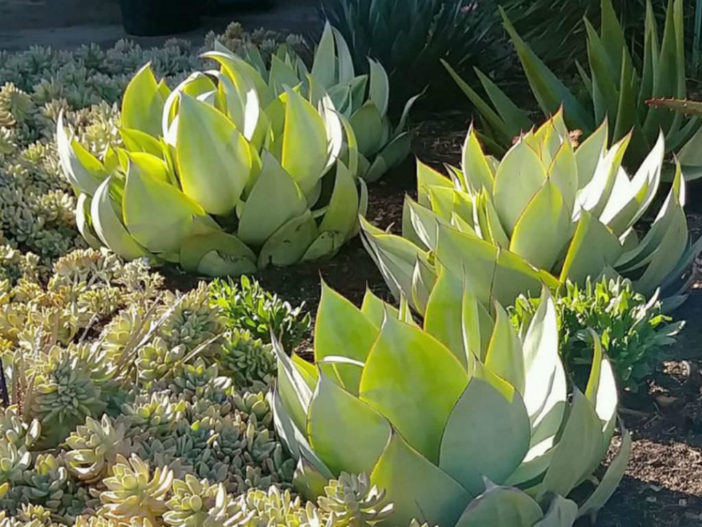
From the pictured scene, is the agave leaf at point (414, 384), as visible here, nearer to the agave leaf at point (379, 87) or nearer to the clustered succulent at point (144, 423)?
the clustered succulent at point (144, 423)

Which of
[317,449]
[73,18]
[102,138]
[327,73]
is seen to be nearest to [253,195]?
[102,138]

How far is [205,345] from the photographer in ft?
7.19

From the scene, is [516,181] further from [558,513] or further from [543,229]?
[558,513]

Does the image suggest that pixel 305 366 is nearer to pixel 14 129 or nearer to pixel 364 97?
pixel 364 97

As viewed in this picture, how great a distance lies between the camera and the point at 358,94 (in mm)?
3562

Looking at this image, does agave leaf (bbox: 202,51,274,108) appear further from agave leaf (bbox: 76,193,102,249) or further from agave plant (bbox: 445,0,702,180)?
agave plant (bbox: 445,0,702,180)

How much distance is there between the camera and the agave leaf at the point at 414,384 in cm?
175

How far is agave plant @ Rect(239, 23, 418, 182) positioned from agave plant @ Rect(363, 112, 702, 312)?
816mm

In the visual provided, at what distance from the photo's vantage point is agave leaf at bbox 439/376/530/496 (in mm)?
1664

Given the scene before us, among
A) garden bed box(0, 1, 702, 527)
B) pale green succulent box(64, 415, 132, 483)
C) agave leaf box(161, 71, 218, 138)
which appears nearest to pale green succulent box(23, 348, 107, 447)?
pale green succulent box(64, 415, 132, 483)

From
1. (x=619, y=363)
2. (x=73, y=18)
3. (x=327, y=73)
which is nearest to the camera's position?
(x=619, y=363)

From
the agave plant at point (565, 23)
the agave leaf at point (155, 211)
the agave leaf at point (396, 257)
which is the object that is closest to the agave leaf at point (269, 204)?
the agave leaf at point (155, 211)

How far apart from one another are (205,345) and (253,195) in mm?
745

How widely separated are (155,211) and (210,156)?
21 centimetres
